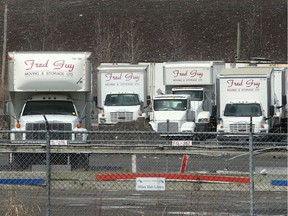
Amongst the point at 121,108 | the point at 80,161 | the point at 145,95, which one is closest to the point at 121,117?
the point at 121,108

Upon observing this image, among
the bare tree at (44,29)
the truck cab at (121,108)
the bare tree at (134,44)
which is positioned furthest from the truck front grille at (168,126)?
the bare tree at (44,29)

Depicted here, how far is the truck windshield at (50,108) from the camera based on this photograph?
2516cm

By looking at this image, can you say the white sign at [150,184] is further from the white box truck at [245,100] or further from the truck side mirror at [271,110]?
the truck side mirror at [271,110]

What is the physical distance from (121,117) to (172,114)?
3.38 meters

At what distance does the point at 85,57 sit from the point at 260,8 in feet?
199

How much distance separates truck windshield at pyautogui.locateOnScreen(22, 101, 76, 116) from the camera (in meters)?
25.2

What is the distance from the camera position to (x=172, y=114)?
37250 mm

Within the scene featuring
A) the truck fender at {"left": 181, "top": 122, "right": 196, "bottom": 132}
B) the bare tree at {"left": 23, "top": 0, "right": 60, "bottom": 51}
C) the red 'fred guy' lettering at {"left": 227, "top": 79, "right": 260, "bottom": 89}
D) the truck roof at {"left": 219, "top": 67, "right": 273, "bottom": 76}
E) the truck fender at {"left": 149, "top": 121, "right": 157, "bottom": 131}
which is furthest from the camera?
the bare tree at {"left": 23, "top": 0, "right": 60, "bottom": 51}

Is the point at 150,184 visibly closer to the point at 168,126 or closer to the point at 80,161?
the point at 80,161

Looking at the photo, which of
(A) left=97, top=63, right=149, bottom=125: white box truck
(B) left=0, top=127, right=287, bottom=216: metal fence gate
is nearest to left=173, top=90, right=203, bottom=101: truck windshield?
(A) left=97, top=63, right=149, bottom=125: white box truck

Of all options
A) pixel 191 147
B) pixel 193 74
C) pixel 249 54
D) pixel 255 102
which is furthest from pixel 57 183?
pixel 249 54

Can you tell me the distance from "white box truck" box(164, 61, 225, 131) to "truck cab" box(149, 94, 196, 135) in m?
1.13

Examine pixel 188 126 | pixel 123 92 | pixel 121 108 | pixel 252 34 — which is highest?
pixel 252 34

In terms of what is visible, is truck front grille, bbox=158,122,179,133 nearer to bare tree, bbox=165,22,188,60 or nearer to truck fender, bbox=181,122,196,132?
truck fender, bbox=181,122,196,132
